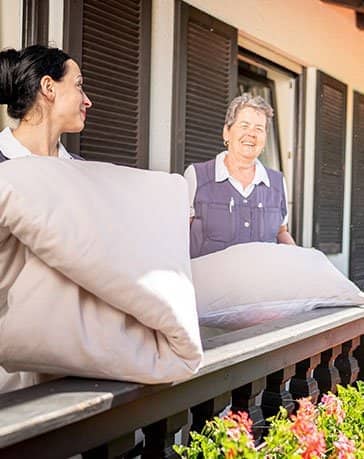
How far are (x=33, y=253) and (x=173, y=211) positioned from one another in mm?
236

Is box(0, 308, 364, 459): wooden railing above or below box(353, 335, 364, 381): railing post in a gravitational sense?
above

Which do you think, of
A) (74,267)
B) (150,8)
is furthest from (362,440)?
(150,8)

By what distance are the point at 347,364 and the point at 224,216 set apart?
0.70 m

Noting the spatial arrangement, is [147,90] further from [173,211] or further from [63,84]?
[173,211]

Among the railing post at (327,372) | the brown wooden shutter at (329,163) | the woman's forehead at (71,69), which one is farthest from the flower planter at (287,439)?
the brown wooden shutter at (329,163)

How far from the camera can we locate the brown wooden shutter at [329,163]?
4.61m

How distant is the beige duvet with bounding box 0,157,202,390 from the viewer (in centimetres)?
89

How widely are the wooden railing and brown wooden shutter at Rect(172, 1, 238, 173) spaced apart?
5.19 ft

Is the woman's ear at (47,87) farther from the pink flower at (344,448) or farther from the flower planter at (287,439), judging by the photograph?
the pink flower at (344,448)

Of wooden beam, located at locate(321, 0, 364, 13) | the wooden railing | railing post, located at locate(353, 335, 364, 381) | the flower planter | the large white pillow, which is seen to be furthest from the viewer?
wooden beam, located at locate(321, 0, 364, 13)

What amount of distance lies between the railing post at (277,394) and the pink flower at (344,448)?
302 mm

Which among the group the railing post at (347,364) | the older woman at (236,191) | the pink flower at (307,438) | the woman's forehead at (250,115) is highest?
the woman's forehead at (250,115)

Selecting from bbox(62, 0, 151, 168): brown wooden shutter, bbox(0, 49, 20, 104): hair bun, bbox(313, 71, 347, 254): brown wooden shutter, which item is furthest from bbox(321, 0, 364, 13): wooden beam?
bbox(0, 49, 20, 104): hair bun

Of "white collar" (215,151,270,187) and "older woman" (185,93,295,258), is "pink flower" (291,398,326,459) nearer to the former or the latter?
"older woman" (185,93,295,258)
